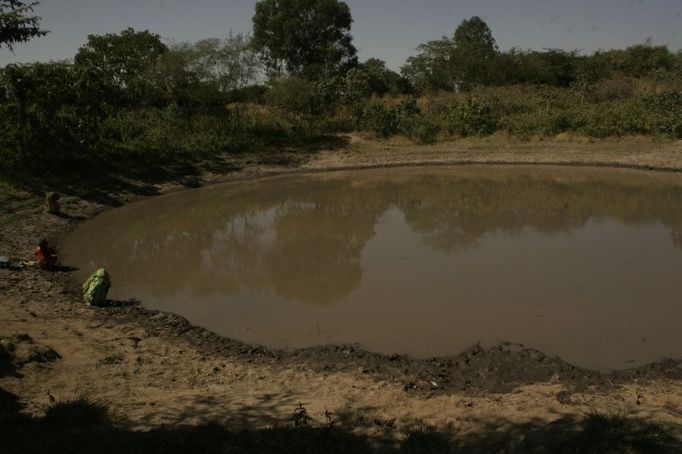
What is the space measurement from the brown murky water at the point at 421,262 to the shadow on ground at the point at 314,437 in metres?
2.43

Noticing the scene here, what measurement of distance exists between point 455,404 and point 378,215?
428 inches

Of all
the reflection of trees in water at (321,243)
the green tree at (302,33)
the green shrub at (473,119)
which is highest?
the green tree at (302,33)

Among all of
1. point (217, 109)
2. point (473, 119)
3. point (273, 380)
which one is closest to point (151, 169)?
point (217, 109)

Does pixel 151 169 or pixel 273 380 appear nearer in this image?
pixel 273 380

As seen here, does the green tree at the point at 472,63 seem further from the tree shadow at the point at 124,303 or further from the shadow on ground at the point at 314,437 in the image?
the shadow on ground at the point at 314,437

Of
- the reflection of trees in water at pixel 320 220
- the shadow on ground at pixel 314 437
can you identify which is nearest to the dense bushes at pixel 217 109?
the reflection of trees in water at pixel 320 220

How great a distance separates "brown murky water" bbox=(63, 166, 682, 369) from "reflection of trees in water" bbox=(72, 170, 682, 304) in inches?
2.5

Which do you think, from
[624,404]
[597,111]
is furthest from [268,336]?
[597,111]

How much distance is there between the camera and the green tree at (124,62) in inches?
1016

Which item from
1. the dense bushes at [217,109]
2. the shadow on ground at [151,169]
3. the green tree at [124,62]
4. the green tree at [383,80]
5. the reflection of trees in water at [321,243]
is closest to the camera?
the reflection of trees in water at [321,243]

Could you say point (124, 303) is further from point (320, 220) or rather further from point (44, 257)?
point (320, 220)

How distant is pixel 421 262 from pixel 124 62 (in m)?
22.9

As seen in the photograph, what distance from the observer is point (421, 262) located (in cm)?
1183

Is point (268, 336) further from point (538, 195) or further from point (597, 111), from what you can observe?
point (597, 111)
